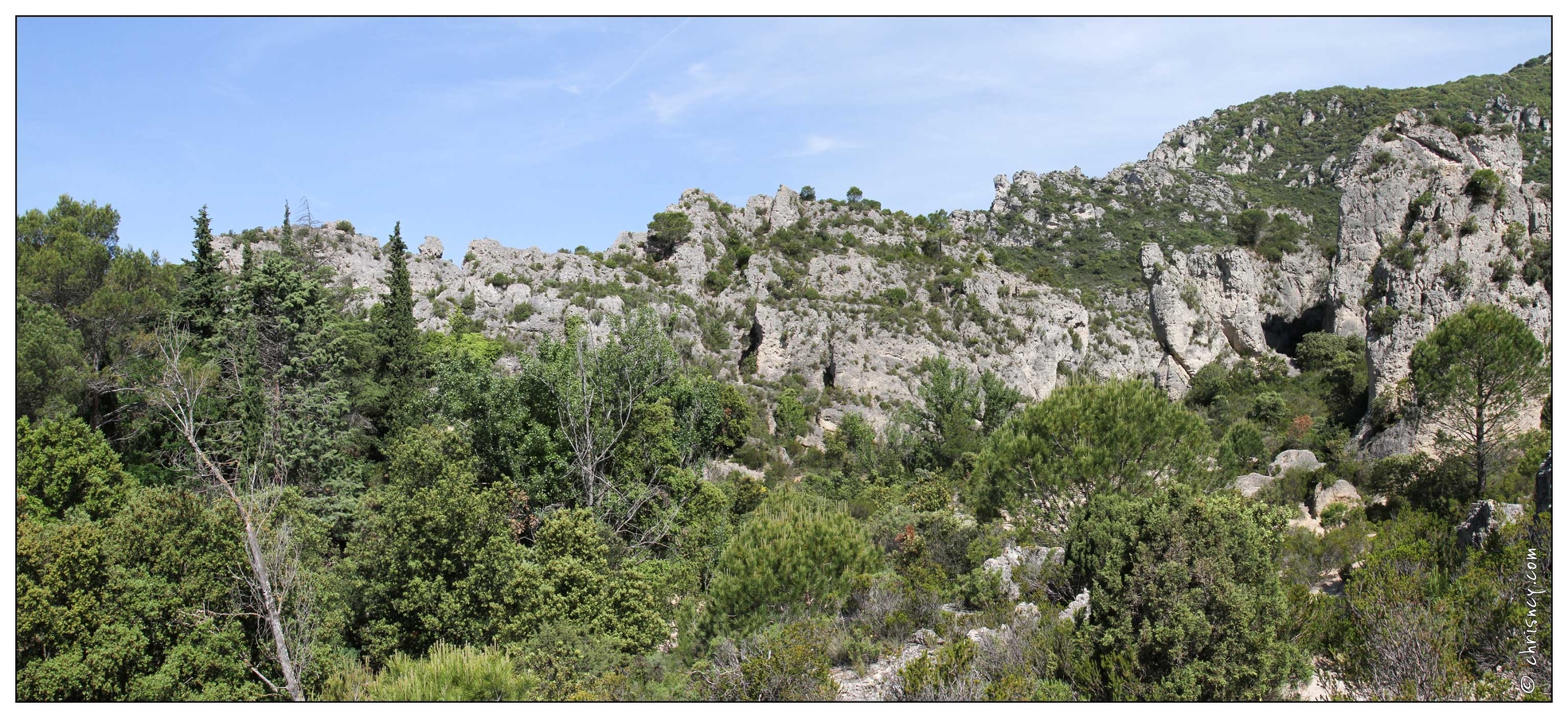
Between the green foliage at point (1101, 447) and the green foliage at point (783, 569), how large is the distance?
17.0ft

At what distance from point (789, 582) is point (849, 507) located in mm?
14213

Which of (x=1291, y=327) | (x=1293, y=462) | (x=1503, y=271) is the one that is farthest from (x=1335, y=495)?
(x=1291, y=327)

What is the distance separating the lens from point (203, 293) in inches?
976

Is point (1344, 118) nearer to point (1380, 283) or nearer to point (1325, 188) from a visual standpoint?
point (1325, 188)

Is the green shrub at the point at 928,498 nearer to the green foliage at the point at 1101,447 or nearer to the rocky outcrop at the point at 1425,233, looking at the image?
the green foliage at the point at 1101,447

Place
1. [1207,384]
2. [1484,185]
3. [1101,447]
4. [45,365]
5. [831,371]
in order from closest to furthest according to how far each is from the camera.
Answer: [1101,447] < [45,365] < [1484,185] < [831,371] < [1207,384]

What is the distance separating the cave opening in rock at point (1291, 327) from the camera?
48125 millimetres

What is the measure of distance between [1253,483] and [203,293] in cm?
3534

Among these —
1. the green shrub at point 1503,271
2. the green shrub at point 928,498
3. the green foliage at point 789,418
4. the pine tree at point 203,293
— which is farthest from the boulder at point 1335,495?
the pine tree at point 203,293

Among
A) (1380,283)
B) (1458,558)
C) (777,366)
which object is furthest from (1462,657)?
(777,366)

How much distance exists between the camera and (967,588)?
52.8 ft

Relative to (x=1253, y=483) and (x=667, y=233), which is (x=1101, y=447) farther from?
(x=667, y=233)

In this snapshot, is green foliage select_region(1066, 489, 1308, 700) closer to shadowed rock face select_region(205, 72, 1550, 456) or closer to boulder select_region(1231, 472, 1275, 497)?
boulder select_region(1231, 472, 1275, 497)

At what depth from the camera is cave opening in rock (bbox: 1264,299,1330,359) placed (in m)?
48.1
